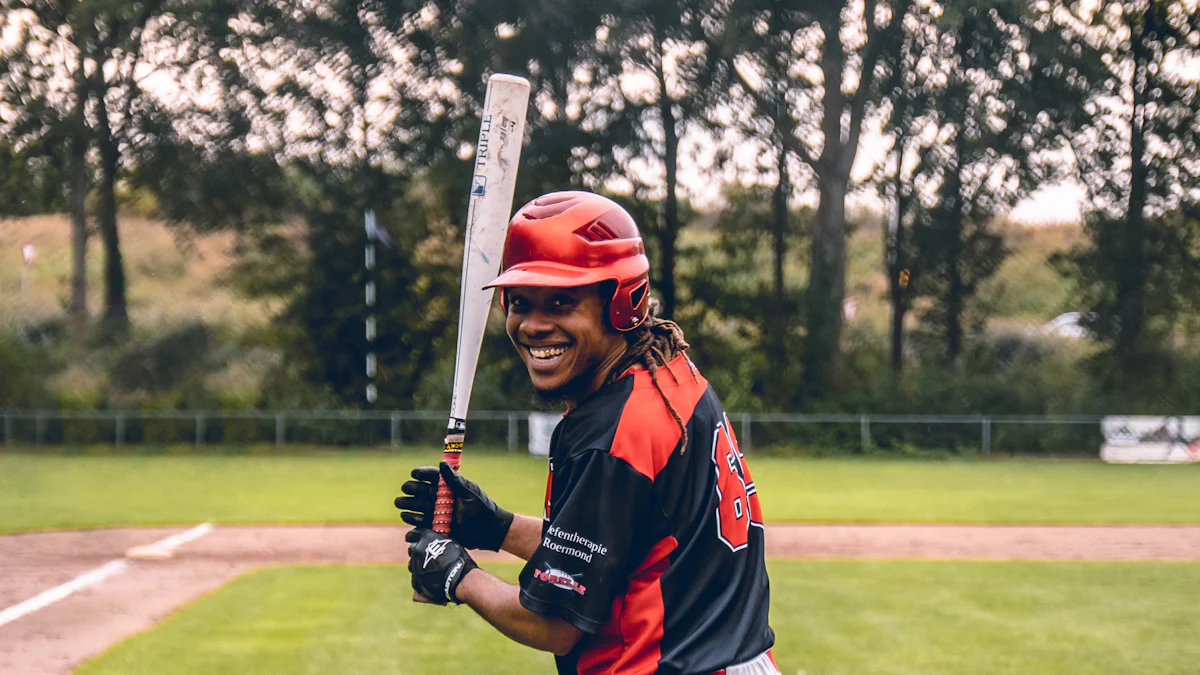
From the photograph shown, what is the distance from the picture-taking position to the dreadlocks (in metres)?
2.82

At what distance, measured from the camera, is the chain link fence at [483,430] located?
87.4 feet

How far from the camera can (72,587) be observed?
34.7 ft

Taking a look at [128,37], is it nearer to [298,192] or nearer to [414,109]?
[298,192]

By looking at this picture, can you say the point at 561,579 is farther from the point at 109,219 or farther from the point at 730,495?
the point at 109,219

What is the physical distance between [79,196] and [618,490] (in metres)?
36.4

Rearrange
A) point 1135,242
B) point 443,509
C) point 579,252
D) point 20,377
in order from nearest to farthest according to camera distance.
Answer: point 579,252
point 443,509
point 20,377
point 1135,242

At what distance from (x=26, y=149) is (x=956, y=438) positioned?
28.4 metres

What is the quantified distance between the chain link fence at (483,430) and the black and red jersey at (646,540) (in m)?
23.7

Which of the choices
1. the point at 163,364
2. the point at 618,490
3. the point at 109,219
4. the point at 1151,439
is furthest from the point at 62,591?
the point at 109,219

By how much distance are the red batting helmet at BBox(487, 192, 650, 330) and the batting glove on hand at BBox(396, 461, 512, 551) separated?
0.81 metres

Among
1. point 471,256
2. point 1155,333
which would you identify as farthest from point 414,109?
point 471,256

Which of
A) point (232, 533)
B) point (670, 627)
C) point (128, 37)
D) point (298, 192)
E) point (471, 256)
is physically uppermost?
point (128, 37)

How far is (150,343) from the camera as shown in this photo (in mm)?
Answer: 32625

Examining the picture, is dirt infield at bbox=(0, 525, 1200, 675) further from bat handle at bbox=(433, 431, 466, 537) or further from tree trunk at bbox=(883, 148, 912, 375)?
tree trunk at bbox=(883, 148, 912, 375)
